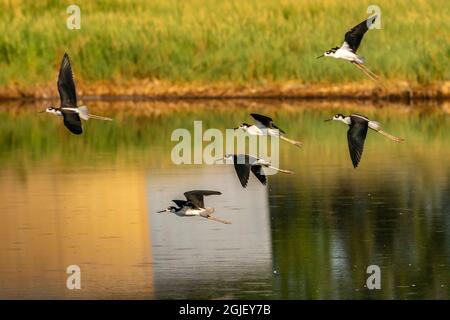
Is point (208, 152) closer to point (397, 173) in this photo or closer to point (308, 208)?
point (397, 173)

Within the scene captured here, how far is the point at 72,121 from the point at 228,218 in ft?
8.36

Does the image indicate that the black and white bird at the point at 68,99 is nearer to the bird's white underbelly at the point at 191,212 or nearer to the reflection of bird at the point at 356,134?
the bird's white underbelly at the point at 191,212

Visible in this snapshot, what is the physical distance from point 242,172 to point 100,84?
1843 centimetres

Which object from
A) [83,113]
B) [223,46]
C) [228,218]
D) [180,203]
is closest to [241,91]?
[223,46]

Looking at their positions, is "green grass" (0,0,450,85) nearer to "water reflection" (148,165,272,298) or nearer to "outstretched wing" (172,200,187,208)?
"water reflection" (148,165,272,298)

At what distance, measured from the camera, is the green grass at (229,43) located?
37.4 meters

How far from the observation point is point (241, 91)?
3838cm

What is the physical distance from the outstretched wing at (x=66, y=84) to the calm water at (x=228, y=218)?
1513 millimetres

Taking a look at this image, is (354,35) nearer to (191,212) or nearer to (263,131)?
(263,131)

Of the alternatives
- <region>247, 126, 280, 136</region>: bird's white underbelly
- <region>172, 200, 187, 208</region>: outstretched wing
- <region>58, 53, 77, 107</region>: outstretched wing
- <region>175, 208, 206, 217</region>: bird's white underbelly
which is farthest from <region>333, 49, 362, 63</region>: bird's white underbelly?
<region>58, 53, 77, 107</region>: outstretched wing

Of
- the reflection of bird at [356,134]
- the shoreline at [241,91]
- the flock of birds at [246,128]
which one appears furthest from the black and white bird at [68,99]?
the shoreline at [241,91]

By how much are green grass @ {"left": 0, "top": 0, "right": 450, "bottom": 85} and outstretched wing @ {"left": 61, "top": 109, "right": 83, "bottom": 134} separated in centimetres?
1685

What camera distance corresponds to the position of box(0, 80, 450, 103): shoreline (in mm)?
37156
